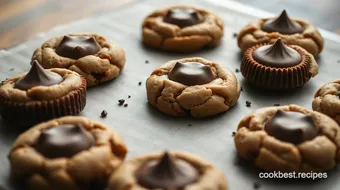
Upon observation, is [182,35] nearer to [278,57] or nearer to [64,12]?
[278,57]

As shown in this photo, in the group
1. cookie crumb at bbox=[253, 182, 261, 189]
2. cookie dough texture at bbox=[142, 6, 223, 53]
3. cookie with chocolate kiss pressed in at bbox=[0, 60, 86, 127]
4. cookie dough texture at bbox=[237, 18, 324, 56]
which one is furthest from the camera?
cookie dough texture at bbox=[142, 6, 223, 53]

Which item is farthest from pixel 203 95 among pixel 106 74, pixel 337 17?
pixel 337 17

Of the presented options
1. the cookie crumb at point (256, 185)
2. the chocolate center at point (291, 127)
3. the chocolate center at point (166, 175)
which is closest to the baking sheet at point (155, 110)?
the cookie crumb at point (256, 185)

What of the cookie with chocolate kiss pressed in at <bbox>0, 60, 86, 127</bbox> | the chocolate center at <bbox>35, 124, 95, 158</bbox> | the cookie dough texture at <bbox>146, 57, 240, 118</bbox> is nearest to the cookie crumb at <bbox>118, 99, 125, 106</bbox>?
the cookie dough texture at <bbox>146, 57, 240, 118</bbox>

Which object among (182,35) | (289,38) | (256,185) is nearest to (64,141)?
(256,185)

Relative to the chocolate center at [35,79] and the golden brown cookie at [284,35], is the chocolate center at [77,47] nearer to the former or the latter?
the chocolate center at [35,79]

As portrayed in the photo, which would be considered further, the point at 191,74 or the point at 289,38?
the point at 289,38

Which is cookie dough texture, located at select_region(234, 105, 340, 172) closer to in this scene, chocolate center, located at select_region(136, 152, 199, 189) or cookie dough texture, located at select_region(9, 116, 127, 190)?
chocolate center, located at select_region(136, 152, 199, 189)
